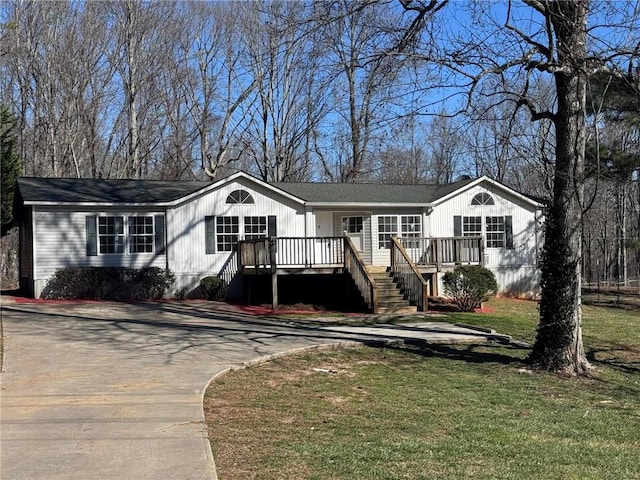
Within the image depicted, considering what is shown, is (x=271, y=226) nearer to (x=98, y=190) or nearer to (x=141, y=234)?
(x=141, y=234)

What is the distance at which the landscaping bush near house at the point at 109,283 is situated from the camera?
19500 millimetres

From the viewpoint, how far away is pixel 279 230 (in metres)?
22.2

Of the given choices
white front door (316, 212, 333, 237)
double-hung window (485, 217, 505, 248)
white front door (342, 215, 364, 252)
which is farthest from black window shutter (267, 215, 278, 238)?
double-hung window (485, 217, 505, 248)

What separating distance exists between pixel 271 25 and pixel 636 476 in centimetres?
890

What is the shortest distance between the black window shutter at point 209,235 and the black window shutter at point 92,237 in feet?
11.5

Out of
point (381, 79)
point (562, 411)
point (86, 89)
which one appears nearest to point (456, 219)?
point (381, 79)

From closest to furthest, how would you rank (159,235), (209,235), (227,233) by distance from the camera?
1. (159,235)
2. (209,235)
3. (227,233)

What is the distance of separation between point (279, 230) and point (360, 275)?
4.28 meters

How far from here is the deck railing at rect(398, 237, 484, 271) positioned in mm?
20391

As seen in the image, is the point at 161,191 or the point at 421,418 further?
the point at 161,191

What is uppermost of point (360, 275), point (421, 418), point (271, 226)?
point (271, 226)

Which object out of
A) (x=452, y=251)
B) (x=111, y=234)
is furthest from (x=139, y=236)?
(x=452, y=251)

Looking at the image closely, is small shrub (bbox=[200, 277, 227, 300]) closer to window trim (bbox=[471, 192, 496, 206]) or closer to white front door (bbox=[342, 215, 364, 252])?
white front door (bbox=[342, 215, 364, 252])

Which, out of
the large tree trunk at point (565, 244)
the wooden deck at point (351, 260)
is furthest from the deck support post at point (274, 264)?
the large tree trunk at point (565, 244)
